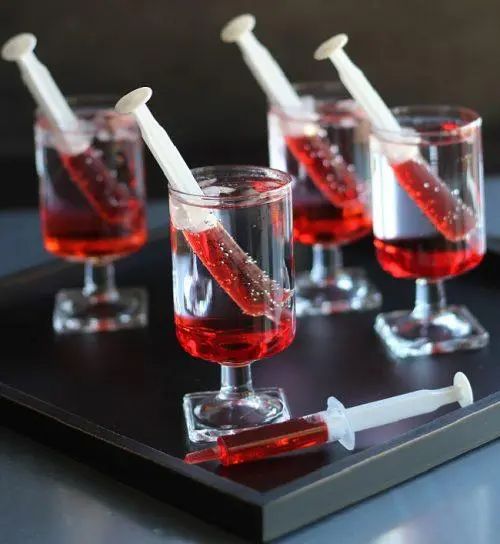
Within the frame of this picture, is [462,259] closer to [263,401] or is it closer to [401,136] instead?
[401,136]

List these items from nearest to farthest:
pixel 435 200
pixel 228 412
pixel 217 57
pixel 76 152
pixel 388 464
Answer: pixel 388 464
pixel 228 412
pixel 435 200
pixel 76 152
pixel 217 57

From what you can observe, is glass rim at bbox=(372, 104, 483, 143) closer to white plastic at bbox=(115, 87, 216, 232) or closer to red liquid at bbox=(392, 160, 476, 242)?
red liquid at bbox=(392, 160, 476, 242)

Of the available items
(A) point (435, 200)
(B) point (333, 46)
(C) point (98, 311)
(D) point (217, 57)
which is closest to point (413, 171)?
(A) point (435, 200)

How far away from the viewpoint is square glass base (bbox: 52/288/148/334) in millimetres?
1321

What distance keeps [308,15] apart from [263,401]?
91 cm

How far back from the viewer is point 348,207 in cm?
137

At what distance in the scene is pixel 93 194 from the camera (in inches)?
52.3

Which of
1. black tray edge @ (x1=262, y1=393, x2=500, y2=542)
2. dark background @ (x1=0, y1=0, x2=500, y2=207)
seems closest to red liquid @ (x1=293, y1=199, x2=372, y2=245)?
black tray edge @ (x1=262, y1=393, x2=500, y2=542)

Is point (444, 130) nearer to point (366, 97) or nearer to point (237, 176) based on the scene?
point (366, 97)

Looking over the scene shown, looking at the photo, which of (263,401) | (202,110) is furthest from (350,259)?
(202,110)

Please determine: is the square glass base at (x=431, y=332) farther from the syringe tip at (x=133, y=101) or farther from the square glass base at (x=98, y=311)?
the syringe tip at (x=133, y=101)

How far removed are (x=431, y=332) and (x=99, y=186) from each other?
34 cm

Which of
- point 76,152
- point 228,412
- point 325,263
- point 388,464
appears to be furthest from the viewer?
point 325,263

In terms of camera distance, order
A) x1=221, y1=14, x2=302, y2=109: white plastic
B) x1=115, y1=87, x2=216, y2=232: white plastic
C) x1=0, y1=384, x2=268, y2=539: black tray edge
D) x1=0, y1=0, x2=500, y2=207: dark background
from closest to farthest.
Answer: x1=0, y1=384, x2=268, y2=539: black tray edge → x1=115, y1=87, x2=216, y2=232: white plastic → x1=221, y1=14, x2=302, y2=109: white plastic → x1=0, y1=0, x2=500, y2=207: dark background
